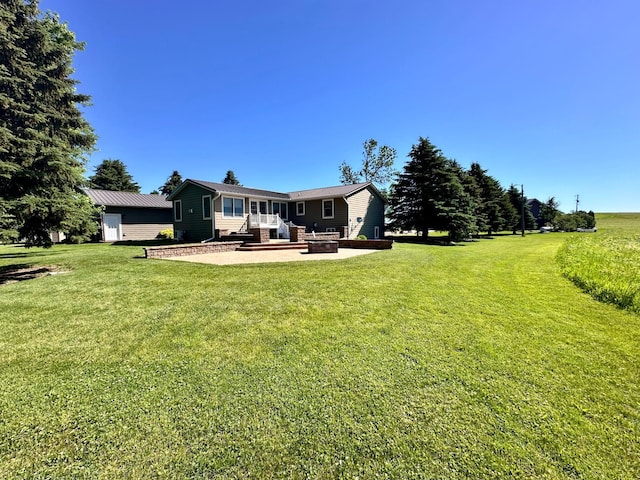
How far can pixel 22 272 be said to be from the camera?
7.25 meters

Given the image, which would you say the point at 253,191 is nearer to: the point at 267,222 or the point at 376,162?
the point at 267,222

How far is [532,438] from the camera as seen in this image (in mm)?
1924

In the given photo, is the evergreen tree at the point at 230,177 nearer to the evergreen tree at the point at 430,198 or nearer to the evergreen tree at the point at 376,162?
the evergreen tree at the point at 376,162

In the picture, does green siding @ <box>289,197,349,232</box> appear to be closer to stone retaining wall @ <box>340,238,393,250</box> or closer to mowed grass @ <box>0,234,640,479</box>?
stone retaining wall @ <box>340,238,393,250</box>

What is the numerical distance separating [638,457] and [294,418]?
7.79 ft

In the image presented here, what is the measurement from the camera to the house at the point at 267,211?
16.3 metres

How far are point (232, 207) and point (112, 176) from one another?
38859mm

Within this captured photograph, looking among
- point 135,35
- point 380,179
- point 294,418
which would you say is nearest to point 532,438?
point 294,418

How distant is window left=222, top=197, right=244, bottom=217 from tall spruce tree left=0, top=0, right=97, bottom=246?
7055mm

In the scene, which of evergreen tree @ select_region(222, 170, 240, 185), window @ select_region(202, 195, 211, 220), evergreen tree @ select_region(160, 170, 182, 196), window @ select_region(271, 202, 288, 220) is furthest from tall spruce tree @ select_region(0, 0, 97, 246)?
evergreen tree @ select_region(160, 170, 182, 196)

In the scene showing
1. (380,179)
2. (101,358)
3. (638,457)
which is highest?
(380,179)

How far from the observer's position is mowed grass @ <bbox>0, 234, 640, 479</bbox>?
1.75 meters

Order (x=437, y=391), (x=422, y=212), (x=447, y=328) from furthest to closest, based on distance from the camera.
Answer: (x=422, y=212), (x=447, y=328), (x=437, y=391)

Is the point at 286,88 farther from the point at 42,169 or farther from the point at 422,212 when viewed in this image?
the point at 422,212
